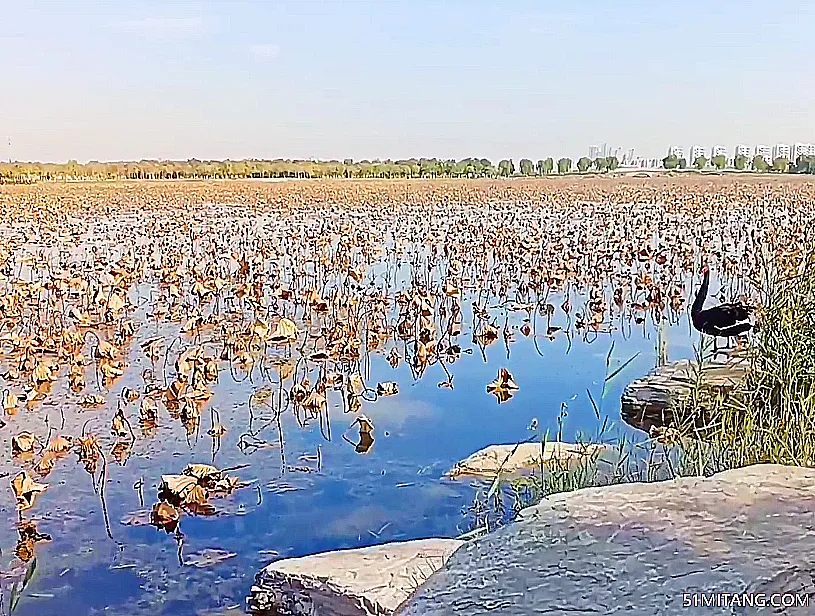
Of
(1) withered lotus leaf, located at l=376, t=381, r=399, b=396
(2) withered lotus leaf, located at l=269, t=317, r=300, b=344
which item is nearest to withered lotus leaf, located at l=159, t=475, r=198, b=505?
(1) withered lotus leaf, located at l=376, t=381, r=399, b=396

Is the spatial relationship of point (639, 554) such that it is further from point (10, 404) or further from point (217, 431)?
point (10, 404)

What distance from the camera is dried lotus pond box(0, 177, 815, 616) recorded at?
477cm

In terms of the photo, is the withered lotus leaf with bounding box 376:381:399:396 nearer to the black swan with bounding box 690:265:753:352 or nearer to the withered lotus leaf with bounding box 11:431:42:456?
the black swan with bounding box 690:265:753:352

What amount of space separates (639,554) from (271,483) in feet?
11.0

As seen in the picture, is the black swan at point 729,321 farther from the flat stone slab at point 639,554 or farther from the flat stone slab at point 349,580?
the flat stone slab at point 639,554

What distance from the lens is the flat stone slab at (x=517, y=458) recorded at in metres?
5.43

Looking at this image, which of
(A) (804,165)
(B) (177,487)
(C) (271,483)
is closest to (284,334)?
(C) (271,483)

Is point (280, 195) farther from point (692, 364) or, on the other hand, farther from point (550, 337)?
point (692, 364)

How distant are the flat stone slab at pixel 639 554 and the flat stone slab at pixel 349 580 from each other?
2.90 ft

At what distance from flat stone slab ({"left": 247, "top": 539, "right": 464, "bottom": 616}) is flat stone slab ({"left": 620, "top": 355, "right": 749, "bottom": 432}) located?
115 inches

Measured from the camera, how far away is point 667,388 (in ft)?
22.3

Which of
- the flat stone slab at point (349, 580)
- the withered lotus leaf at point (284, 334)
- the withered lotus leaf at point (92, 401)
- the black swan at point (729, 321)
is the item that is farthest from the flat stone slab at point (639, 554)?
the withered lotus leaf at point (284, 334)

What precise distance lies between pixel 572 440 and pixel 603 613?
13.8ft

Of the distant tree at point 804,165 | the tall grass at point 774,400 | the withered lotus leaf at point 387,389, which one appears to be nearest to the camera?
the tall grass at point 774,400
